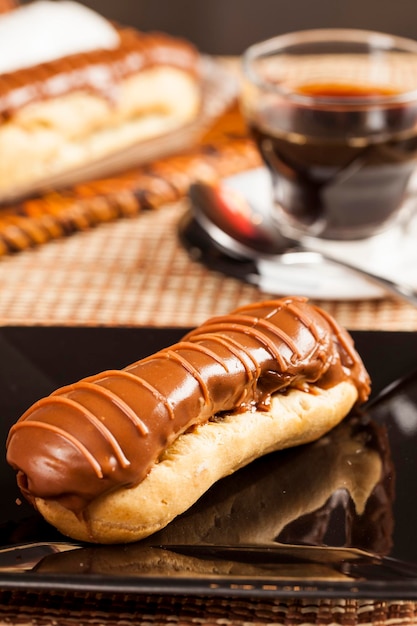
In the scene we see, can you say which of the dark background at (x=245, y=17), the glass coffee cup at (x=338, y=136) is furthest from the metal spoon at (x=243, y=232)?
the dark background at (x=245, y=17)

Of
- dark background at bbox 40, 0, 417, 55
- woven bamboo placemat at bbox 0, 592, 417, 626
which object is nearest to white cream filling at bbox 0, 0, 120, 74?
woven bamboo placemat at bbox 0, 592, 417, 626

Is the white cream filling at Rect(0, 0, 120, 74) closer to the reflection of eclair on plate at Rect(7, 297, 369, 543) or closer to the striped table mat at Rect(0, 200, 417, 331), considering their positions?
the striped table mat at Rect(0, 200, 417, 331)

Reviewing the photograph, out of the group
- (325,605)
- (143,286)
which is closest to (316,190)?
(143,286)

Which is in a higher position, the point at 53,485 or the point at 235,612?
the point at 53,485

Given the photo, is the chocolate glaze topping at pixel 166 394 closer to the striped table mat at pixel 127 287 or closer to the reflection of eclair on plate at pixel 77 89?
the striped table mat at pixel 127 287

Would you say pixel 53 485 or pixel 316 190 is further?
pixel 316 190

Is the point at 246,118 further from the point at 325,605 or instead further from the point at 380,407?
the point at 325,605

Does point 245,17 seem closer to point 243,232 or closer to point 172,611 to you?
point 243,232
